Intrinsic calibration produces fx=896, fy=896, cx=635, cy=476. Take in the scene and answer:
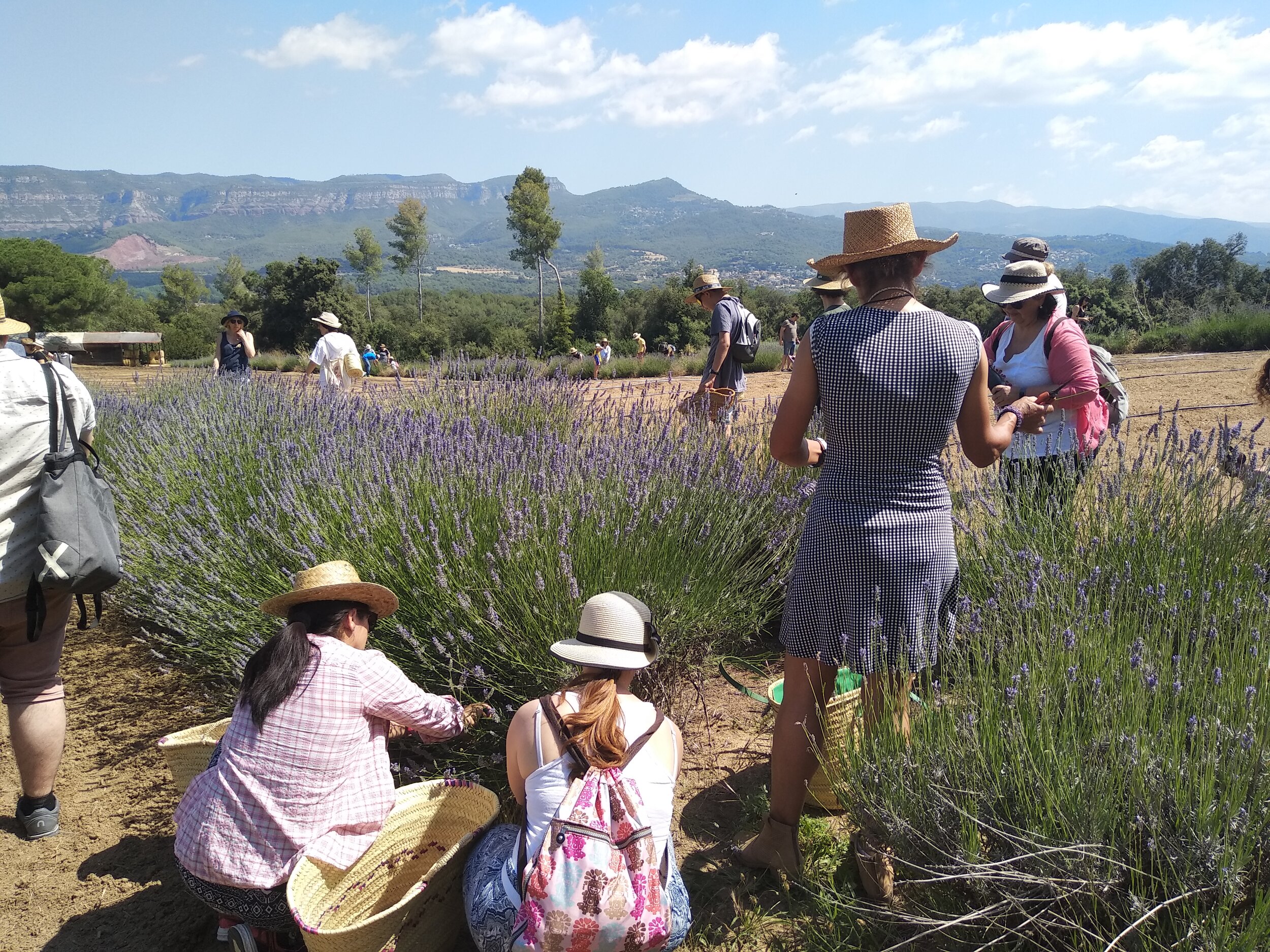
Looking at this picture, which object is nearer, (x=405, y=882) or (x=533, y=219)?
(x=405, y=882)

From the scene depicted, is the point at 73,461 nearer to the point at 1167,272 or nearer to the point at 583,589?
the point at 583,589

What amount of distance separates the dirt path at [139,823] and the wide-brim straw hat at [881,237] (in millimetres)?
1605

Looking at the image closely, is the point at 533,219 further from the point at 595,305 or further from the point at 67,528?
the point at 67,528

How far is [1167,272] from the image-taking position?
4716 centimetres

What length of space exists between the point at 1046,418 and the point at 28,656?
3660mm

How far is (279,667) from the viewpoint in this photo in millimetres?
2119

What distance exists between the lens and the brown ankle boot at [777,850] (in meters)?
2.28

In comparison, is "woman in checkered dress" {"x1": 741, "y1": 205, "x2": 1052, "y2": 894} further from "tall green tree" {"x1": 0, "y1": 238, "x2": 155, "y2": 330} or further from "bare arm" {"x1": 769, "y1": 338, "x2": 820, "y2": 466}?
"tall green tree" {"x1": 0, "y1": 238, "x2": 155, "y2": 330}

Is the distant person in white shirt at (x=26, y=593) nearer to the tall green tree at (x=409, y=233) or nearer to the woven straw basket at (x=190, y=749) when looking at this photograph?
the woven straw basket at (x=190, y=749)

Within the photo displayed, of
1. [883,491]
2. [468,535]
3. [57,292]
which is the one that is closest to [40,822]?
[468,535]

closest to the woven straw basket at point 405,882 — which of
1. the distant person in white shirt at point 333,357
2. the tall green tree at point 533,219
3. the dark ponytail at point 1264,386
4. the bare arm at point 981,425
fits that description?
the bare arm at point 981,425

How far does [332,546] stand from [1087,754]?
8.11 feet

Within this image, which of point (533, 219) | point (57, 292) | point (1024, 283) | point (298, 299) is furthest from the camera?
point (533, 219)

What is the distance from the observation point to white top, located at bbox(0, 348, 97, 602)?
8.66ft
